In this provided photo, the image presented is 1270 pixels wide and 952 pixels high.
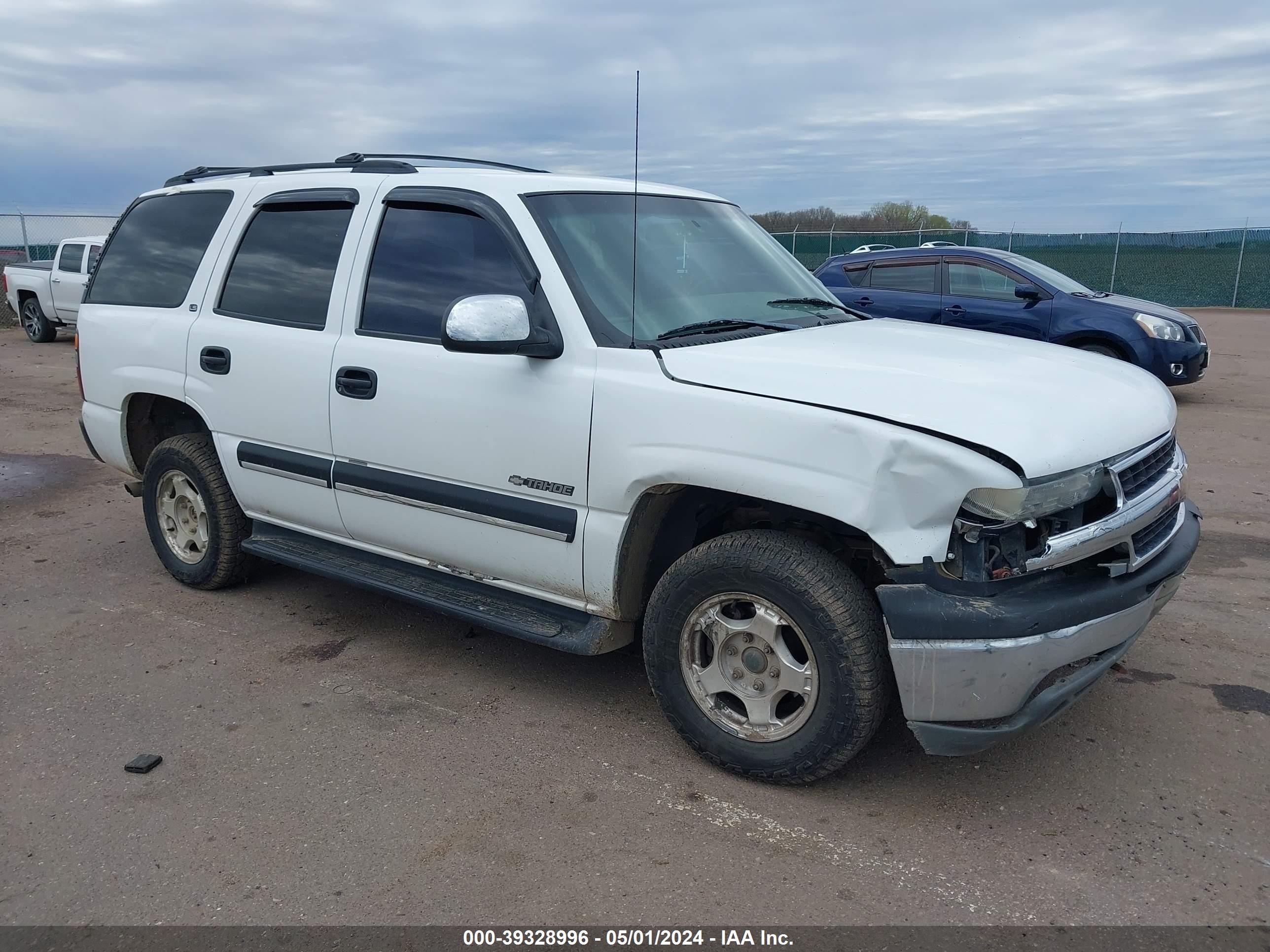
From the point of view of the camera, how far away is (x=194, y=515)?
5188mm

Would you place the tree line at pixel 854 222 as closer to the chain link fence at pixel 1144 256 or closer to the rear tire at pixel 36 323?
the chain link fence at pixel 1144 256

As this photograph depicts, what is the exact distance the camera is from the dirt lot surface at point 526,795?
2785mm

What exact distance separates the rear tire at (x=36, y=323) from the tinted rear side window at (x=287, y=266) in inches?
611

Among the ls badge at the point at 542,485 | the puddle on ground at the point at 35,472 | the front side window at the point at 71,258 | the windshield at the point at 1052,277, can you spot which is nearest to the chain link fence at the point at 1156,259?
the windshield at the point at 1052,277

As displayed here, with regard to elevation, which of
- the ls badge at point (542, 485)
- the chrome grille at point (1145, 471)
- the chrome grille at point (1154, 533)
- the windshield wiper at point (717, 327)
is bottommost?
the chrome grille at point (1154, 533)

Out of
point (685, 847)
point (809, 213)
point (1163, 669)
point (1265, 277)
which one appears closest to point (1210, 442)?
point (1163, 669)

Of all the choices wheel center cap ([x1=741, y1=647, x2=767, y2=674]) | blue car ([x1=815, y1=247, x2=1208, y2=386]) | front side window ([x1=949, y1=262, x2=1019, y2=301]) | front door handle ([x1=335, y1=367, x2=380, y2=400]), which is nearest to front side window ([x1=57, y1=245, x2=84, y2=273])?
blue car ([x1=815, y1=247, x2=1208, y2=386])

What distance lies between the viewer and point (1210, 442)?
8742 millimetres

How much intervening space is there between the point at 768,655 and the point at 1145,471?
4.46ft

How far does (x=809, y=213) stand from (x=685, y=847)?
Result: 3508 cm

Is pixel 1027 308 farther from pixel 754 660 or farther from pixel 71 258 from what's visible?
pixel 71 258

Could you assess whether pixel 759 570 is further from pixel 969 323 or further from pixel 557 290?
pixel 969 323

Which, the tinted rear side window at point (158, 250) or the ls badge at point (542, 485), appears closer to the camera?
the ls badge at point (542, 485)
